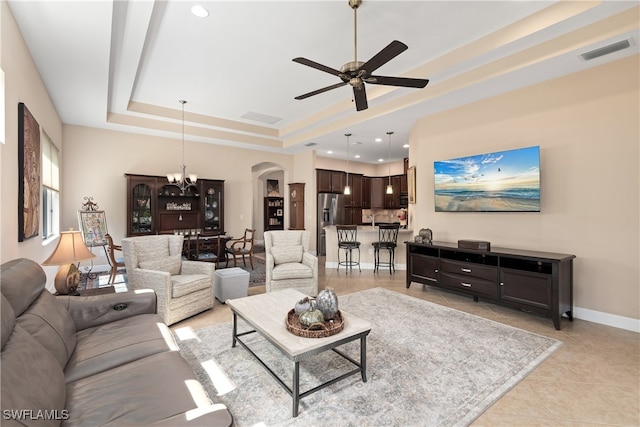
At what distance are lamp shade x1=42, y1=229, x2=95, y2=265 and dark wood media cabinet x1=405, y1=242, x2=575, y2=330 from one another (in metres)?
4.19

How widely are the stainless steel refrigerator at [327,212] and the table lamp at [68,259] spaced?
589 cm

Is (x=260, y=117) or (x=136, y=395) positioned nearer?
(x=136, y=395)

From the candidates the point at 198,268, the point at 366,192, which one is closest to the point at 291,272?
the point at 198,268

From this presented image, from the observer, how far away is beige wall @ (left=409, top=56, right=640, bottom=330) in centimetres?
313

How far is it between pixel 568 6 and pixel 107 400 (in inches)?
178

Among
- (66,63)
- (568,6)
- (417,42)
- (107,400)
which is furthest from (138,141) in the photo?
(568,6)

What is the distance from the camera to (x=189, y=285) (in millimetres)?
3432

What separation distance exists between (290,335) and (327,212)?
21.0 feet

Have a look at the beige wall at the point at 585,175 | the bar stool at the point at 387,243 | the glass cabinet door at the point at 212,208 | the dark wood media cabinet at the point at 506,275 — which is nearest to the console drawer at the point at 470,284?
the dark wood media cabinet at the point at 506,275

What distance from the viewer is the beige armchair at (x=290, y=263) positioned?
4242 mm

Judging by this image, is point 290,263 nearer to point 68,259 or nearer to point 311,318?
point 311,318

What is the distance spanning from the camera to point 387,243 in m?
5.94

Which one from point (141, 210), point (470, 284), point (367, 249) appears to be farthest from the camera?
point (367, 249)

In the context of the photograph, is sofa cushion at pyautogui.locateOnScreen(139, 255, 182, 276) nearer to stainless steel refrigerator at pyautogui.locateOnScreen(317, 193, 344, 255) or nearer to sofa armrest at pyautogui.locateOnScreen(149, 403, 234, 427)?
sofa armrest at pyautogui.locateOnScreen(149, 403, 234, 427)
